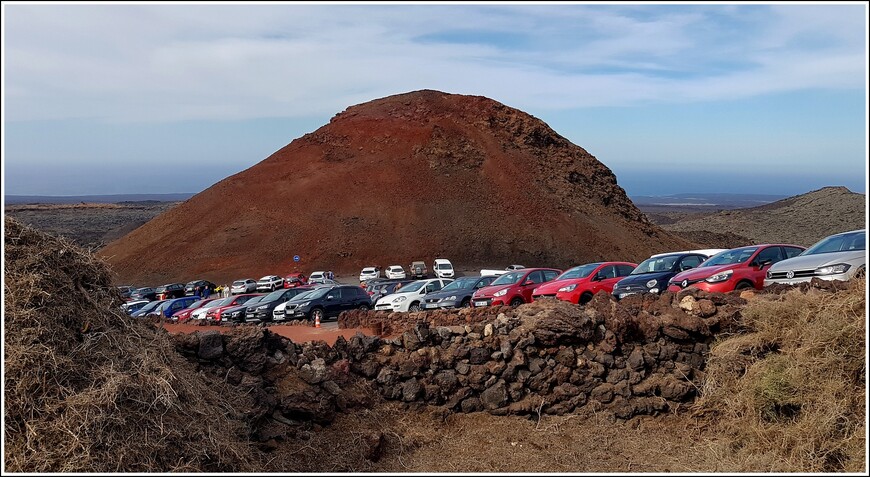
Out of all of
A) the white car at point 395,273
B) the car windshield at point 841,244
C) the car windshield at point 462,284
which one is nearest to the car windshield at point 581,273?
the car windshield at point 462,284

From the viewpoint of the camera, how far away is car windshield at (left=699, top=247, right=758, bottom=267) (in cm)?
1625

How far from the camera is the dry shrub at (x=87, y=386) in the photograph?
257 inches

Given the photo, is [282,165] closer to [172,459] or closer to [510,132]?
[510,132]

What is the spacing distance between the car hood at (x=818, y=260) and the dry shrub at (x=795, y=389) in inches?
139

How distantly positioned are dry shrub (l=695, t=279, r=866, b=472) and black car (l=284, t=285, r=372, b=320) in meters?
13.7

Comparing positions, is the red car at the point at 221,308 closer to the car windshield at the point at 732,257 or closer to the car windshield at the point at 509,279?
the car windshield at the point at 509,279

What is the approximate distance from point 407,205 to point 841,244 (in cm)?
5002

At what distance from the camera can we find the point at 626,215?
226 ft

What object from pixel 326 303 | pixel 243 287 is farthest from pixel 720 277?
pixel 243 287

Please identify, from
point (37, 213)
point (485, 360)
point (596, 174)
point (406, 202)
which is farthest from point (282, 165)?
point (37, 213)

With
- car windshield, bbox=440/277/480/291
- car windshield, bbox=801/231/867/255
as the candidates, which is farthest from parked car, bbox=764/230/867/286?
car windshield, bbox=440/277/480/291

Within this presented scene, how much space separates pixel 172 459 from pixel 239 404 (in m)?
1.90

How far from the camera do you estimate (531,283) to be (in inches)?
770

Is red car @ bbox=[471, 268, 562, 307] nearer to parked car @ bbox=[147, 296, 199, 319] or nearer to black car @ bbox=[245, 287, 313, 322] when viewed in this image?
black car @ bbox=[245, 287, 313, 322]
